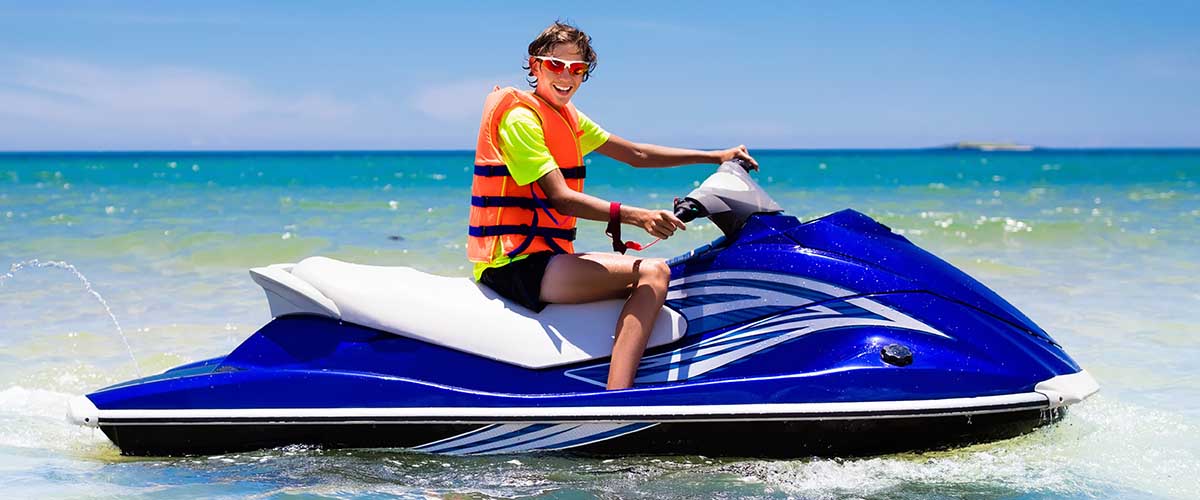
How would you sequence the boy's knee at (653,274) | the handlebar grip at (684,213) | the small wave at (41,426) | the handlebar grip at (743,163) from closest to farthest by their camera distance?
the handlebar grip at (684,213) → the boy's knee at (653,274) → the handlebar grip at (743,163) → the small wave at (41,426)

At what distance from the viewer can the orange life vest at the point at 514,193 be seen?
156 inches

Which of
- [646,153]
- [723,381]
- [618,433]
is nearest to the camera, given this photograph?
[723,381]

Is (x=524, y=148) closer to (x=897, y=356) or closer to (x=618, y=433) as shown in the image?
(x=618, y=433)

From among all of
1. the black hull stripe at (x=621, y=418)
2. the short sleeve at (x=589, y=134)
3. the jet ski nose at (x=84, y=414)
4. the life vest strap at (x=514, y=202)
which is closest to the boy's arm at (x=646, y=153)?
the short sleeve at (x=589, y=134)

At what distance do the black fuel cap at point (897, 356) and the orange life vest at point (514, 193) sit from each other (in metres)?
1.18

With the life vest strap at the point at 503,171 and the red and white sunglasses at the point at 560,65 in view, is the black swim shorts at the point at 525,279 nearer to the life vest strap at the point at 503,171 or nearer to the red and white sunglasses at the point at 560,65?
the life vest strap at the point at 503,171

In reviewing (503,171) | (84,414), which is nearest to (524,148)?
(503,171)

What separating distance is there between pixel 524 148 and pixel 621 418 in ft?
3.15

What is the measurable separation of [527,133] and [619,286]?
614 mm

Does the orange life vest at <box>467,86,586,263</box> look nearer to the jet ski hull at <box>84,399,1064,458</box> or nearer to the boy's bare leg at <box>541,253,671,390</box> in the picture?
the boy's bare leg at <box>541,253,671,390</box>

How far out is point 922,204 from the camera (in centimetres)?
2208

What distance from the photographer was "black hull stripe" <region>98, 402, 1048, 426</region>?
3.66 metres

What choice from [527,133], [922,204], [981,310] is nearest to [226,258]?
[527,133]

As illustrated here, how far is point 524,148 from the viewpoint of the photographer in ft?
12.5
